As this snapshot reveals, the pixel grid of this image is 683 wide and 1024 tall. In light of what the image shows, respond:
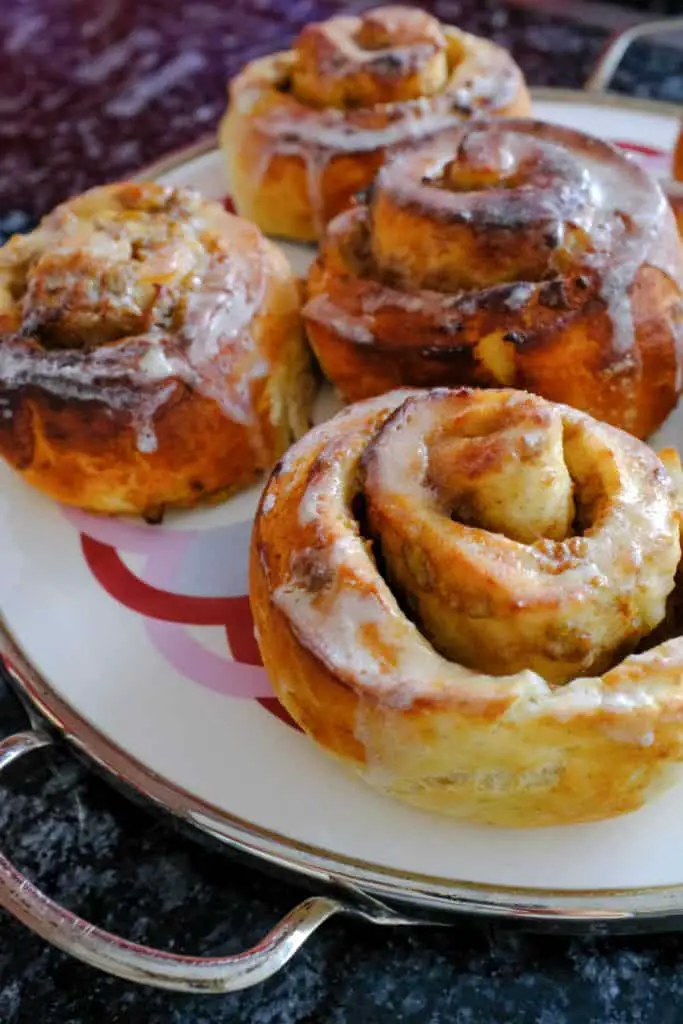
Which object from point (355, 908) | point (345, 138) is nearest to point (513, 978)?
point (355, 908)

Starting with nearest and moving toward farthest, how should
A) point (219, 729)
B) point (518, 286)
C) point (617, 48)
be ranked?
point (219, 729), point (518, 286), point (617, 48)

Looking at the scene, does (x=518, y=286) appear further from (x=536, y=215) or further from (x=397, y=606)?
(x=397, y=606)

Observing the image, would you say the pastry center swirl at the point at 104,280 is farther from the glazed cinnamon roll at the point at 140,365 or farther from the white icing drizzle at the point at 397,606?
the white icing drizzle at the point at 397,606

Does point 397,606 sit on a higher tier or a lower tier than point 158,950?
higher

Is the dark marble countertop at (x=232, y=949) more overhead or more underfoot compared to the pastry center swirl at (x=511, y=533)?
more underfoot

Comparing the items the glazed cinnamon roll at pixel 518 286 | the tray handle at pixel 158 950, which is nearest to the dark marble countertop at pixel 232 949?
the tray handle at pixel 158 950

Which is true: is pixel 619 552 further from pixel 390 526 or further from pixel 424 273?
pixel 424 273

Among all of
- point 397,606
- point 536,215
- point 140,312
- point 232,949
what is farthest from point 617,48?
point 232,949
